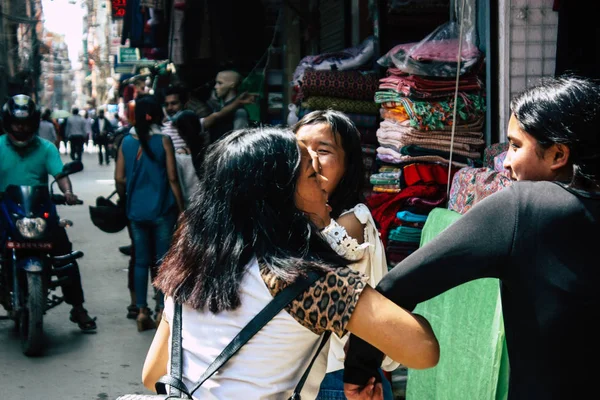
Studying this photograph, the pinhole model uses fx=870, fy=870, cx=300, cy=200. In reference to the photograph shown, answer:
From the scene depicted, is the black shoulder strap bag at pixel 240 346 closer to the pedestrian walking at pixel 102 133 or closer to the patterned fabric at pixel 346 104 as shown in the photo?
the patterned fabric at pixel 346 104

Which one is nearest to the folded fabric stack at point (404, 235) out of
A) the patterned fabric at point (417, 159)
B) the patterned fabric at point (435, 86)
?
the patterned fabric at point (417, 159)

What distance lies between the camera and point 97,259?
11.6 metres

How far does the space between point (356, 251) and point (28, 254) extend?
451 cm

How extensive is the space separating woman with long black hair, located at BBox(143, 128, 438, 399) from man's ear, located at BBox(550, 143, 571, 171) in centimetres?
51

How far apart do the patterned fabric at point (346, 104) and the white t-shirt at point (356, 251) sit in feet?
9.60

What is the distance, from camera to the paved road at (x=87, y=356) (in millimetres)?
6051

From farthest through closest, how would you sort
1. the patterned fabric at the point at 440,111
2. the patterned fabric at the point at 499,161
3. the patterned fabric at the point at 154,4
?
the patterned fabric at the point at 154,4
the patterned fabric at the point at 440,111
the patterned fabric at the point at 499,161

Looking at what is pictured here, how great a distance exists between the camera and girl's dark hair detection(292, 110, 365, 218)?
3.57 metres

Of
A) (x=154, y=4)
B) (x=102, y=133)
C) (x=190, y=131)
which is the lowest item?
(x=102, y=133)

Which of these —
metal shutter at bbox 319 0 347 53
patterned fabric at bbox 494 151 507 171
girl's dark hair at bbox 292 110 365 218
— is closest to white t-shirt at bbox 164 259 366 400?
girl's dark hair at bbox 292 110 365 218

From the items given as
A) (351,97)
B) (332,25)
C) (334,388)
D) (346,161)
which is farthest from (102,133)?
(334,388)

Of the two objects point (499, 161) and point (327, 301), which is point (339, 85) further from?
point (327, 301)

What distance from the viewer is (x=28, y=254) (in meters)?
6.94

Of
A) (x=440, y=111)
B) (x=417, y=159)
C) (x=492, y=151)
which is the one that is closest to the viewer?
(x=492, y=151)
